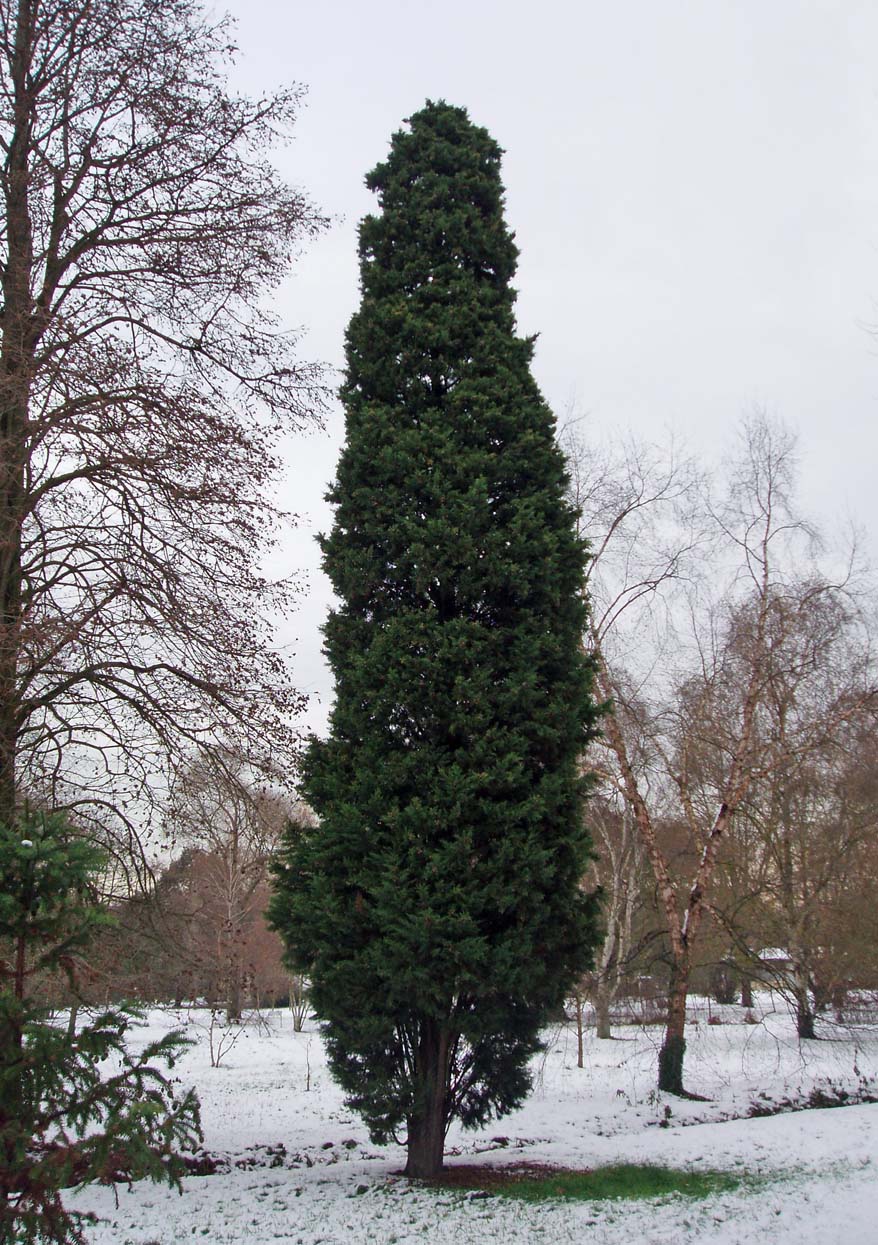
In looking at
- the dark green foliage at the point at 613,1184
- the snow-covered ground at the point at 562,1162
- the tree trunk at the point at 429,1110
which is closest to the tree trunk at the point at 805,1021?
the snow-covered ground at the point at 562,1162

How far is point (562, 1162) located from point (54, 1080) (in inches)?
264

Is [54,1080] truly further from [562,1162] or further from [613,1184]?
[562,1162]

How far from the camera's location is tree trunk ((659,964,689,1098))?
12.9m

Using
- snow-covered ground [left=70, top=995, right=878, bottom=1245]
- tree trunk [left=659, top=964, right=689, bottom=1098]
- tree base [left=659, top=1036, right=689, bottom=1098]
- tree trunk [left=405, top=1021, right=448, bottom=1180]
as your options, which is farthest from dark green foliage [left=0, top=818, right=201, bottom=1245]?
tree base [left=659, top=1036, right=689, bottom=1098]

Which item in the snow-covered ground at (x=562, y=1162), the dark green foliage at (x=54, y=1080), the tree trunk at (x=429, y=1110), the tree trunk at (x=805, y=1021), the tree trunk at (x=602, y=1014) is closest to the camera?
the dark green foliage at (x=54, y=1080)

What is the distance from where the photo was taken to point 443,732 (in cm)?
756

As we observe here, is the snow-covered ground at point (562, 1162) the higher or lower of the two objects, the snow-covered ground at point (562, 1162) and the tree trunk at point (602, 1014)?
the higher

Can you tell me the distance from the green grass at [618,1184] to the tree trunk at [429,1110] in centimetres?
Answer: 62

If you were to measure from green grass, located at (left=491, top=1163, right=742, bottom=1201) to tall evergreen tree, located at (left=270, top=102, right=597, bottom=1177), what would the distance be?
0.73m

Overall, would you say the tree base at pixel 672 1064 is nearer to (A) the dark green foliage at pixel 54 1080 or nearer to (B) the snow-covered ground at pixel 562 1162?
(B) the snow-covered ground at pixel 562 1162

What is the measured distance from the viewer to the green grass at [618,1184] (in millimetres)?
6887

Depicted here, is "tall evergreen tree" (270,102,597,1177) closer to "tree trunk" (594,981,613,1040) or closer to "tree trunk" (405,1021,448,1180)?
"tree trunk" (405,1021,448,1180)

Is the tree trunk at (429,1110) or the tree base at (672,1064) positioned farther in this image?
the tree base at (672,1064)

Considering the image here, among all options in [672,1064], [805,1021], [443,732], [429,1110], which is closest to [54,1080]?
[443,732]
